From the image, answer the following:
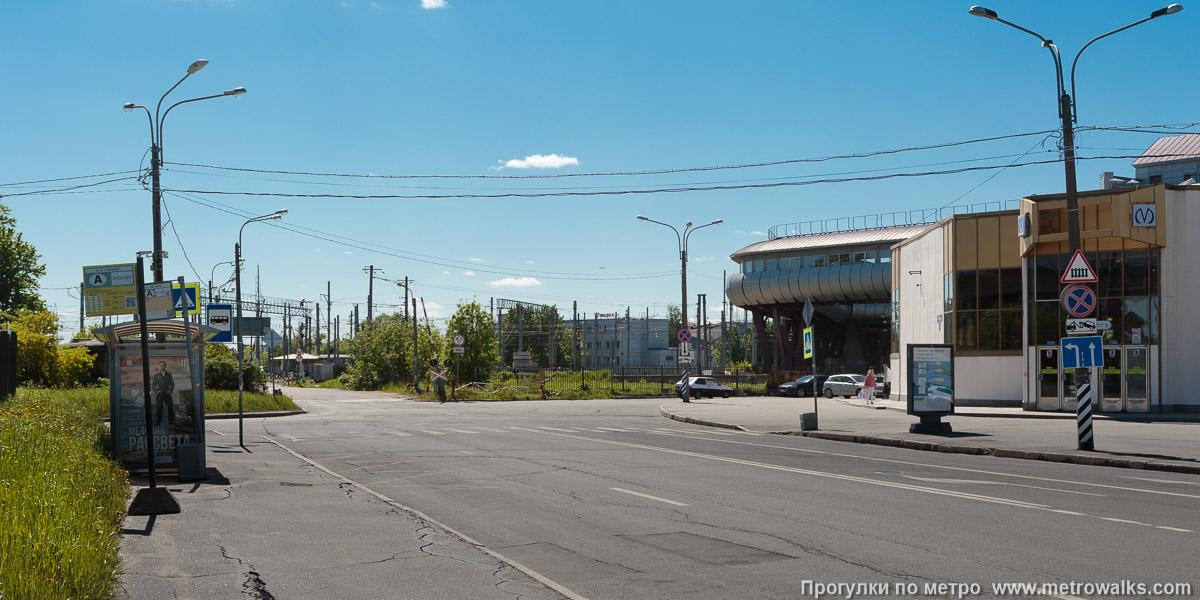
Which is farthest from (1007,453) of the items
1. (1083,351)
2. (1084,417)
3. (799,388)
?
(799,388)

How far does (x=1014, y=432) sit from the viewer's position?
23.6 meters

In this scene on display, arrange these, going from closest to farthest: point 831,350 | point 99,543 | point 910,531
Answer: point 99,543, point 910,531, point 831,350

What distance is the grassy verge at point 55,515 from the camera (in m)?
5.93

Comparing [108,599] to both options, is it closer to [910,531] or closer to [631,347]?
[910,531]

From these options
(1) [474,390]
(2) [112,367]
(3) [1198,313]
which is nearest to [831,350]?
(1) [474,390]

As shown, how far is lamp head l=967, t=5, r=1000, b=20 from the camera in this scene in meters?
20.0

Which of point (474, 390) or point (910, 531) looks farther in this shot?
point (474, 390)

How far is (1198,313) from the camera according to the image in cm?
2977

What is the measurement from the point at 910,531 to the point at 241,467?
11970 millimetres

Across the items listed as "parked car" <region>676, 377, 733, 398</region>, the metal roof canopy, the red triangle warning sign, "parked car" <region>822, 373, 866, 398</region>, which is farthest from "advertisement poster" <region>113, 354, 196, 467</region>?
"parked car" <region>822, 373, 866, 398</region>

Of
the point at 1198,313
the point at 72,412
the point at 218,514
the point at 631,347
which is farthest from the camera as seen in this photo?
the point at 631,347

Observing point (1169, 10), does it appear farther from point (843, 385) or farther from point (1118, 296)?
point (843, 385)

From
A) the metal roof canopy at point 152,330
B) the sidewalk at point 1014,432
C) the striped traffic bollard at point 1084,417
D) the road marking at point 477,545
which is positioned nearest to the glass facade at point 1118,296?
the sidewalk at point 1014,432

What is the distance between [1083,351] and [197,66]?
20355mm
